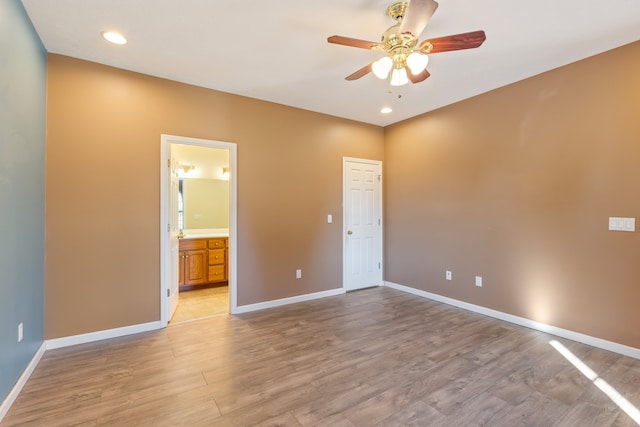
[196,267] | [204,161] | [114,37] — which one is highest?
[114,37]

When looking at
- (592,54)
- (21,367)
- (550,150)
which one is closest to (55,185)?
(21,367)

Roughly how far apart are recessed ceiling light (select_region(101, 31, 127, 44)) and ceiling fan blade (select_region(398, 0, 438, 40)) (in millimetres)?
2345

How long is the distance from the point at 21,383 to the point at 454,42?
3952mm

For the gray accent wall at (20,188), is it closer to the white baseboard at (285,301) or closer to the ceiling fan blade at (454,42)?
the white baseboard at (285,301)

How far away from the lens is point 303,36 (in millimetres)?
2494

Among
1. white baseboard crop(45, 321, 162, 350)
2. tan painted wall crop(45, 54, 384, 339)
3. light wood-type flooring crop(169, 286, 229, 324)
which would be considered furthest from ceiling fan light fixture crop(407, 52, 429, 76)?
white baseboard crop(45, 321, 162, 350)

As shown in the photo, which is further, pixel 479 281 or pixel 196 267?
pixel 196 267

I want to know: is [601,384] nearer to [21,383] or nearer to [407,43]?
[407,43]

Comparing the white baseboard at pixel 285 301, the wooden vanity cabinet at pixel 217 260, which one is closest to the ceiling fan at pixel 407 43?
the white baseboard at pixel 285 301

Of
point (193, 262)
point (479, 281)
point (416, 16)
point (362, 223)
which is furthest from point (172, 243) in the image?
point (479, 281)

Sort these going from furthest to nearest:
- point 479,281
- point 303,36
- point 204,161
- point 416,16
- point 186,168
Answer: point 204,161 → point 186,168 → point 479,281 → point 303,36 → point 416,16

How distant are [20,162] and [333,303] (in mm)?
3539

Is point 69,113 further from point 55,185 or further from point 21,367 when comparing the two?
point 21,367

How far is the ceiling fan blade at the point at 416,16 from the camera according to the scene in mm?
1638
